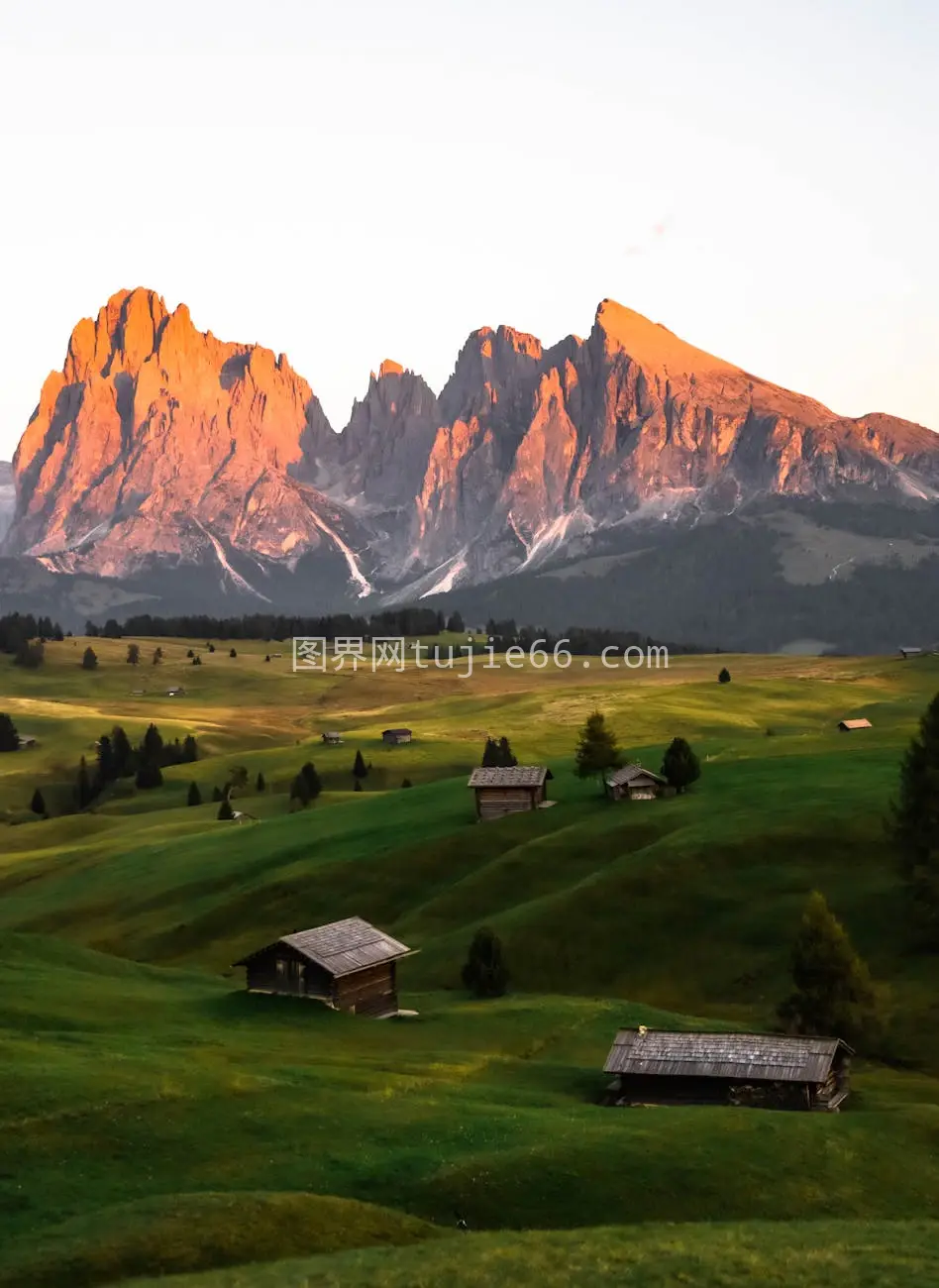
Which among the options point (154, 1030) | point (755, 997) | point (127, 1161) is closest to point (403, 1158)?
point (127, 1161)

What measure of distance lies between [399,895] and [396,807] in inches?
904

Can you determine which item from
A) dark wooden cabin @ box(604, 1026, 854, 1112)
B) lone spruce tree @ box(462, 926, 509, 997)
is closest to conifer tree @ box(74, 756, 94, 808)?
lone spruce tree @ box(462, 926, 509, 997)

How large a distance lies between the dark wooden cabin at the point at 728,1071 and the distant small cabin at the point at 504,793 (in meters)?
46.8

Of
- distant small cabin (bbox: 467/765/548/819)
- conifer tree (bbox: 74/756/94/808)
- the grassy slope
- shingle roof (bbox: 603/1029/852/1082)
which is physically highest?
distant small cabin (bbox: 467/765/548/819)

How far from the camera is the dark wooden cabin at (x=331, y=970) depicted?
203 ft

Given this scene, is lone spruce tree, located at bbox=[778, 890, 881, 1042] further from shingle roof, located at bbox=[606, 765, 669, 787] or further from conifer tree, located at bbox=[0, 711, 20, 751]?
conifer tree, located at bbox=[0, 711, 20, 751]

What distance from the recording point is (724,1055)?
1905 inches

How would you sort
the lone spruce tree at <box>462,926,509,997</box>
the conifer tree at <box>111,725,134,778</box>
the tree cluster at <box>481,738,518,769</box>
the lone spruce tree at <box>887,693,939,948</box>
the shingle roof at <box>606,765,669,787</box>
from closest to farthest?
the lone spruce tree at <box>887,693,939,948</box>, the lone spruce tree at <box>462,926,509,997</box>, the shingle roof at <box>606,765,669,787</box>, the tree cluster at <box>481,738,518,769</box>, the conifer tree at <box>111,725,134,778</box>

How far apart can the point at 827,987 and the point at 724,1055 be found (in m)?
9.08

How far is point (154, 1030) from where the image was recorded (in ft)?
175

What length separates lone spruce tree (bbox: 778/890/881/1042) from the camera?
55.2m

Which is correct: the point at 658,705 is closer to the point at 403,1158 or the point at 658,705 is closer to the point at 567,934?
the point at 567,934

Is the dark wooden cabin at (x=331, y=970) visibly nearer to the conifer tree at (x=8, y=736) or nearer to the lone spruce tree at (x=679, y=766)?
the lone spruce tree at (x=679, y=766)

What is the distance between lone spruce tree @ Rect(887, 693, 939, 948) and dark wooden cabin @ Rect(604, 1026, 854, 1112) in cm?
1813
